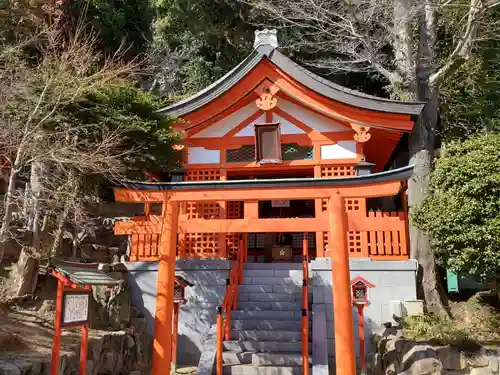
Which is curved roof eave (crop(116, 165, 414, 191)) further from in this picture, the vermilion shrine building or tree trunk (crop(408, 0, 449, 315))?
tree trunk (crop(408, 0, 449, 315))

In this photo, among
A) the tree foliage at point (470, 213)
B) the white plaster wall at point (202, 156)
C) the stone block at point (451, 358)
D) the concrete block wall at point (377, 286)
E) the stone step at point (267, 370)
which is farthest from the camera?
the white plaster wall at point (202, 156)

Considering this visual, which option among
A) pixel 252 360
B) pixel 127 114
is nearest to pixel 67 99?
pixel 127 114

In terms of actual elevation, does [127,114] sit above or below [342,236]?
above

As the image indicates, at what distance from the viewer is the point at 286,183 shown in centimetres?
820

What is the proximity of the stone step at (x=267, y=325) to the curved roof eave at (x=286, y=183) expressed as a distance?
354cm

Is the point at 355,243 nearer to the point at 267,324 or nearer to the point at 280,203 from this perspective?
the point at 267,324

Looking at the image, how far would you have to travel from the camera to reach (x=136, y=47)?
22.5 m

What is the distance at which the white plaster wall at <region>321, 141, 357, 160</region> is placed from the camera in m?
12.0

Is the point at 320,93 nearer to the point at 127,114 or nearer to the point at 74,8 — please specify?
the point at 127,114

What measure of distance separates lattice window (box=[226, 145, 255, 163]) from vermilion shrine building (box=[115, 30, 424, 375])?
3 centimetres

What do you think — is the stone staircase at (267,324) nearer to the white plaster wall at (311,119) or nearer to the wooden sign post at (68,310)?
the wooden sign post at (68,310)

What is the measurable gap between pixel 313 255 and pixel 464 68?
8.82 meters

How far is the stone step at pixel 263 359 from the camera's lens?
891 centimetres

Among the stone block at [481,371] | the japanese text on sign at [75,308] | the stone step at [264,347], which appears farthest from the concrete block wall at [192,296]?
the stone block at [481,371]
